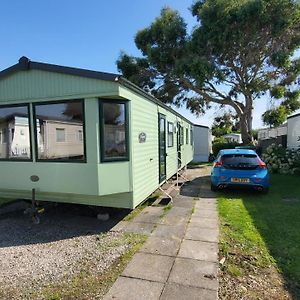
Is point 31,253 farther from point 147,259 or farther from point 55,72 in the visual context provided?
point 55,72

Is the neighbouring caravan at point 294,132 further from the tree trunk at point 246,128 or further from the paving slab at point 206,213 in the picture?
the paving slab at point 206,213

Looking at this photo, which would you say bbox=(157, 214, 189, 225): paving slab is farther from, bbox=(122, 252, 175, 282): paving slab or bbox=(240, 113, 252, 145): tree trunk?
bbox=(240, 113, 252, 145): tree trunk

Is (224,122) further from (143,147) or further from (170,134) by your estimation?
(143,147)

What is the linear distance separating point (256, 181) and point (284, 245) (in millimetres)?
3864

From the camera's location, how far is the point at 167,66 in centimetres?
1938

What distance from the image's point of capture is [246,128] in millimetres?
20141

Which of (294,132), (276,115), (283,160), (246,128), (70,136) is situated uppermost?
(276,115)

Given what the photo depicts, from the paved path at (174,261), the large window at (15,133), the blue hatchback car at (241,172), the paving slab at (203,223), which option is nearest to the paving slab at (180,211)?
the paved path at (174,261)

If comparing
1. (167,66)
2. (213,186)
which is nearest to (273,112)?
(167,66)

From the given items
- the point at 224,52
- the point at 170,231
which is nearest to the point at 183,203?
the point at 170,231

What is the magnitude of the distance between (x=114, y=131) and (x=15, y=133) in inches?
84.7

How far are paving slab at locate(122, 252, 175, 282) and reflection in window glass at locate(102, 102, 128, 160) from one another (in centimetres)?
193

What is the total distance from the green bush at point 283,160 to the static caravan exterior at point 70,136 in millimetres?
8871

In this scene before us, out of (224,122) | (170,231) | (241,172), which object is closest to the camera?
(170,231)
